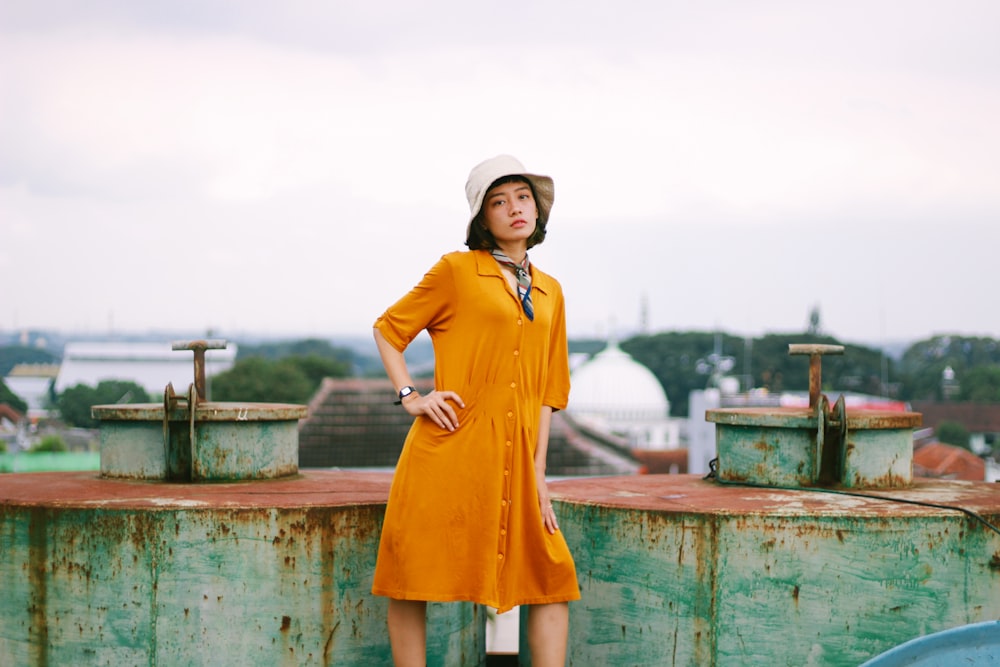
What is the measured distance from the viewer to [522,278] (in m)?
4.81

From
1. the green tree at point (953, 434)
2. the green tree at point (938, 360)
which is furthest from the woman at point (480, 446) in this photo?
Result: the green tree at point (938, 360)

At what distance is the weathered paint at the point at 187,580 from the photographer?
5.41m

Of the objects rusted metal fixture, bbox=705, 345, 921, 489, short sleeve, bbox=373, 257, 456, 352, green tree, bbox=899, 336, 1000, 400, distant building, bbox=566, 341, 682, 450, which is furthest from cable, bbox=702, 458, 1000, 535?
distant building, bbox=566, 341, 682, 450

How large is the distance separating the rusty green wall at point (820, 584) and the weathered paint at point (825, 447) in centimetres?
78

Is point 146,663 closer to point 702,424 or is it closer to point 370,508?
point 370,508

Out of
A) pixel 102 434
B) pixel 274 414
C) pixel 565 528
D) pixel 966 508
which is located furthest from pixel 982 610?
pixel 102 434

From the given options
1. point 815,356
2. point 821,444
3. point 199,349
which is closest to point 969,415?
point 815,356

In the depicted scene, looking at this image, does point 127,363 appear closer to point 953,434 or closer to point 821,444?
point 953,434

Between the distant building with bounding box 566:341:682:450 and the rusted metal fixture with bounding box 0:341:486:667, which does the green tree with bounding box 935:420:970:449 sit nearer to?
the distant building with bounding box 566:341:682:450

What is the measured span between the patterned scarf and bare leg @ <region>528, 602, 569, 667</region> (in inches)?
42.6

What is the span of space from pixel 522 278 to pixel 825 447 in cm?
221

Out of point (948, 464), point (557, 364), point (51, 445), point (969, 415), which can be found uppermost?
point (557, 364)

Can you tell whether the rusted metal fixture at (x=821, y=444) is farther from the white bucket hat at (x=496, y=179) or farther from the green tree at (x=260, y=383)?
the green tree at (x=260, y=383)

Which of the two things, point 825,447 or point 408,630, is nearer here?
point 408,630
